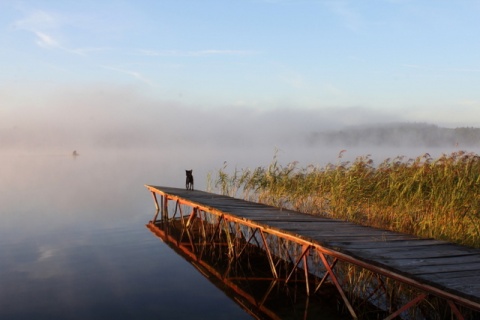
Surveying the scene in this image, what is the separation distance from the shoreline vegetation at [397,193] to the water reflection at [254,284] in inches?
95.5

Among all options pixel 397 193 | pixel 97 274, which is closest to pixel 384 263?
pixel 397 193

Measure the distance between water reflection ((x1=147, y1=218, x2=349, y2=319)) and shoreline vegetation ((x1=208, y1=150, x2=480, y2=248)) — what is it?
2425mm

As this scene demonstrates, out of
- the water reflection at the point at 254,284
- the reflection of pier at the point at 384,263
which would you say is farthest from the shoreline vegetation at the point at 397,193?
the water reflection at the point at 254,284

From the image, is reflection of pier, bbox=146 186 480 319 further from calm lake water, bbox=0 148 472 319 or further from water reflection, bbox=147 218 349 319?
calm lake water, bbox=0 148 472 319

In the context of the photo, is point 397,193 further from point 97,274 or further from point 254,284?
point 97,274

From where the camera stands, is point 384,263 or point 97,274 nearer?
point 384,263

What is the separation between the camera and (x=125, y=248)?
585 inches

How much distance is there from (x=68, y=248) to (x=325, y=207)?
27.9 feet

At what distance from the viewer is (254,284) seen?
33.6 feet

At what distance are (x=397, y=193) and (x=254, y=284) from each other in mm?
4200

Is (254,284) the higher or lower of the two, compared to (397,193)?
lower

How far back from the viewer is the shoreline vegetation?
976 centimetres

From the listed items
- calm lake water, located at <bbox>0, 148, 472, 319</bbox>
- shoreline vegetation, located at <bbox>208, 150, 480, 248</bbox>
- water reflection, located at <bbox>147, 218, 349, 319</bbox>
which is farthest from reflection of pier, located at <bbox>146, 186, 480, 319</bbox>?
calm lake water, located at <bbox>0, 148, 472, 319</bbox>

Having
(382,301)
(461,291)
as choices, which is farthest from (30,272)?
(461,291)
